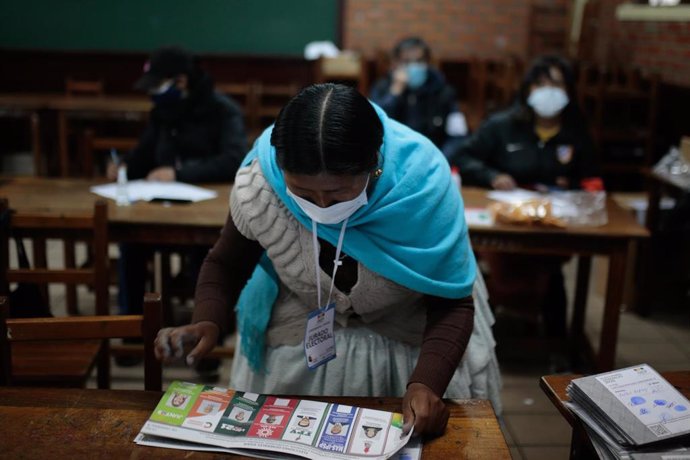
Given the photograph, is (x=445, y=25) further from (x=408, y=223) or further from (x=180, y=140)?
(x=408, y=223)

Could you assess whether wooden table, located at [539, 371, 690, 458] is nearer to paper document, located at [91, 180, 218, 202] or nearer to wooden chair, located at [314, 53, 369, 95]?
paper document, located at [91, 180, 218, 202]

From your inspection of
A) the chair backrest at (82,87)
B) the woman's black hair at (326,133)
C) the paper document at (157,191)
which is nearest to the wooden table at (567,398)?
the woman's black hair at (326,133)

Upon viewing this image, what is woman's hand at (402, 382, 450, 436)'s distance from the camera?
138cm

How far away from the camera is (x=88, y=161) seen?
3.82 m

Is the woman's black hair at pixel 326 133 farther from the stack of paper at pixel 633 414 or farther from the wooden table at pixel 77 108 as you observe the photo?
the wooden table at pixel 77 108

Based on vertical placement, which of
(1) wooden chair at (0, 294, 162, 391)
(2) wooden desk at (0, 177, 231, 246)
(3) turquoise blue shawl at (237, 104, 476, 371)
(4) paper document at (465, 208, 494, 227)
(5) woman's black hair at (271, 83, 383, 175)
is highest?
(5) woman's black hair at (271, 83, 383, 175)

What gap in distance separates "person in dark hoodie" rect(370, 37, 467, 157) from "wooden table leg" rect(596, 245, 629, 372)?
1.96 metres

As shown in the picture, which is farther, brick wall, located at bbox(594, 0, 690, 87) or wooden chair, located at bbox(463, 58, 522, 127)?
wooden chair, located at bbox(463, 58, 522, 127)

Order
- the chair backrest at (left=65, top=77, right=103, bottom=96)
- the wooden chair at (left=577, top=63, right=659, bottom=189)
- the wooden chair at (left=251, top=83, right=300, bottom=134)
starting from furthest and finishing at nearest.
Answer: the chair backrest at (left=65, top=77, right=103, bottom=96), the wooden chair at (left=251, top=83, right=300, bottom=134), the wooden chair at (left=577, top=63, right=659, bottom=189)

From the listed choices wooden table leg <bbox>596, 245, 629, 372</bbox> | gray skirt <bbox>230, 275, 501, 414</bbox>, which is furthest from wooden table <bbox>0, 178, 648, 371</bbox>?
gray skirt <bbox>230, 275, 501, 414</bbox>

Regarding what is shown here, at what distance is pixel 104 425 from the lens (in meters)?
1.40

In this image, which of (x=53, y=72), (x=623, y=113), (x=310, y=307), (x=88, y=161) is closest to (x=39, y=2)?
(x=53, y=72)

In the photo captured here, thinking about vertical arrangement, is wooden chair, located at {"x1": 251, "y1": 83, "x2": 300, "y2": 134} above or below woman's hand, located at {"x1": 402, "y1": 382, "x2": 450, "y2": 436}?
below

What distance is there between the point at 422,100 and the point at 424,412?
3577 millimetres
